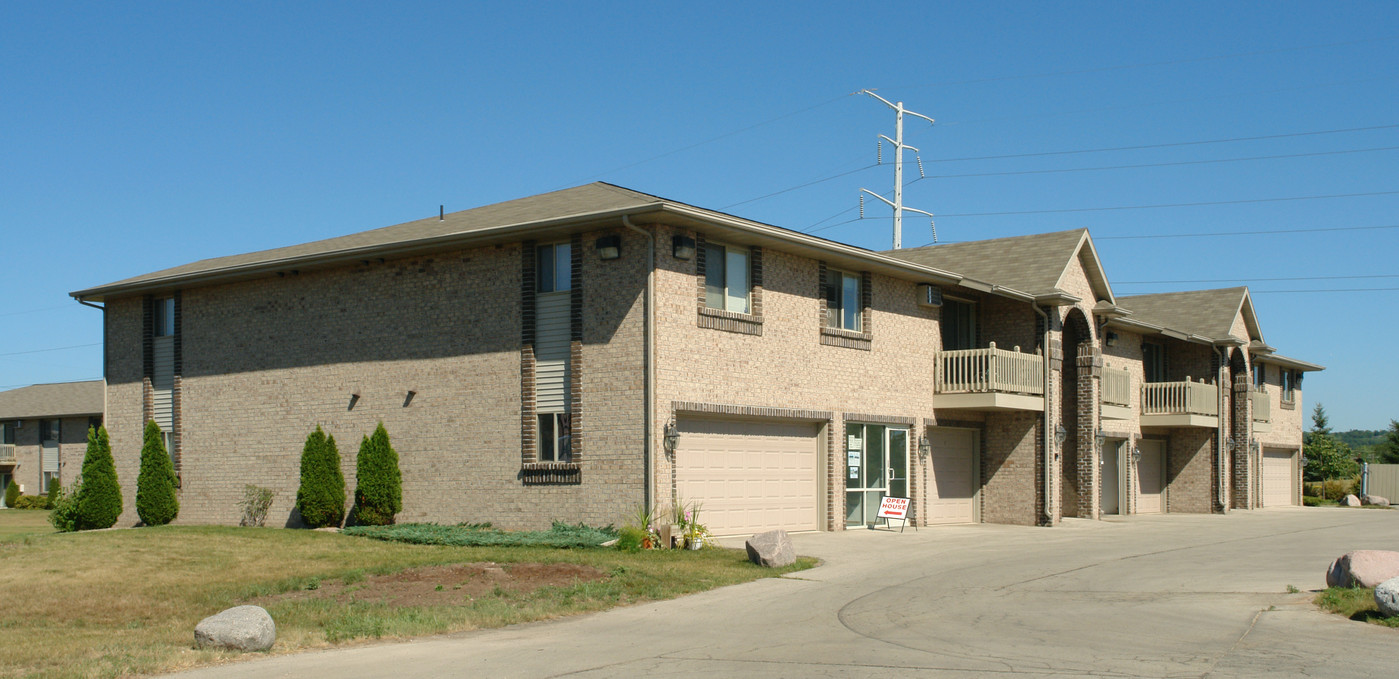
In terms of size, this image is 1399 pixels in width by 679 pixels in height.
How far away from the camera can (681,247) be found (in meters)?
19.5

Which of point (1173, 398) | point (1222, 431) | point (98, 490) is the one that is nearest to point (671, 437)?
point (98, 490)

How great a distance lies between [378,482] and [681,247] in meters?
7.60

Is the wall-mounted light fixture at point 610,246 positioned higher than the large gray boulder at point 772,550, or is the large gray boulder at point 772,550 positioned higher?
the wall-mounted light fixture at point 610,246

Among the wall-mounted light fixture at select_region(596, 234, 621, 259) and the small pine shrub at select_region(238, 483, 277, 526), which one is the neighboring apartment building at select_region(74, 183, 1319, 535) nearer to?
the wall-mounted light fixture at select_region(596, 234, 621, 259)

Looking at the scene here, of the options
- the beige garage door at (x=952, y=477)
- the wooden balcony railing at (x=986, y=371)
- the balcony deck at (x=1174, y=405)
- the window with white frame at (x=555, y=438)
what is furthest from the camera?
the balcony deck at (x=1174, y=405)

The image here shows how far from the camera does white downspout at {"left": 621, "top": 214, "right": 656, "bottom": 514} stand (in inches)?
750

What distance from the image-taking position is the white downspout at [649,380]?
750 inches

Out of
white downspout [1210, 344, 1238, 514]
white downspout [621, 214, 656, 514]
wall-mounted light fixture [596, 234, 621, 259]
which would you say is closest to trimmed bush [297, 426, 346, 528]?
white downspout [621, 214, 656, 514]

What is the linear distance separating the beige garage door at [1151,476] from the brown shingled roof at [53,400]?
131 feet

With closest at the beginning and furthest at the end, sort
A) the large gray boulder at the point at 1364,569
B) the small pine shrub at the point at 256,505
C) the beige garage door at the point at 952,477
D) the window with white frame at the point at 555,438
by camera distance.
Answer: the large gray boulder at the point at 1364,569, the window with white frame at the point at 555,438, the small pine shrub at the point at 256,505, the beige garage door at the point at 952,477

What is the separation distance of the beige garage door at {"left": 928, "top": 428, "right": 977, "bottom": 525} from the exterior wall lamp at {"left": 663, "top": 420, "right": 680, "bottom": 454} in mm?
8556

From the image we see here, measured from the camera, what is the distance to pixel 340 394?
23.8 meters

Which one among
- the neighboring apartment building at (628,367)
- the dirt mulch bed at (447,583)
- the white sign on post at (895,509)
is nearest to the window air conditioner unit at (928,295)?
the neighboring apartment building at (628,367)

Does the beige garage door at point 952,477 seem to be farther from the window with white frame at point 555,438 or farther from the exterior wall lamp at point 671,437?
the window with white frame at point 555,438
